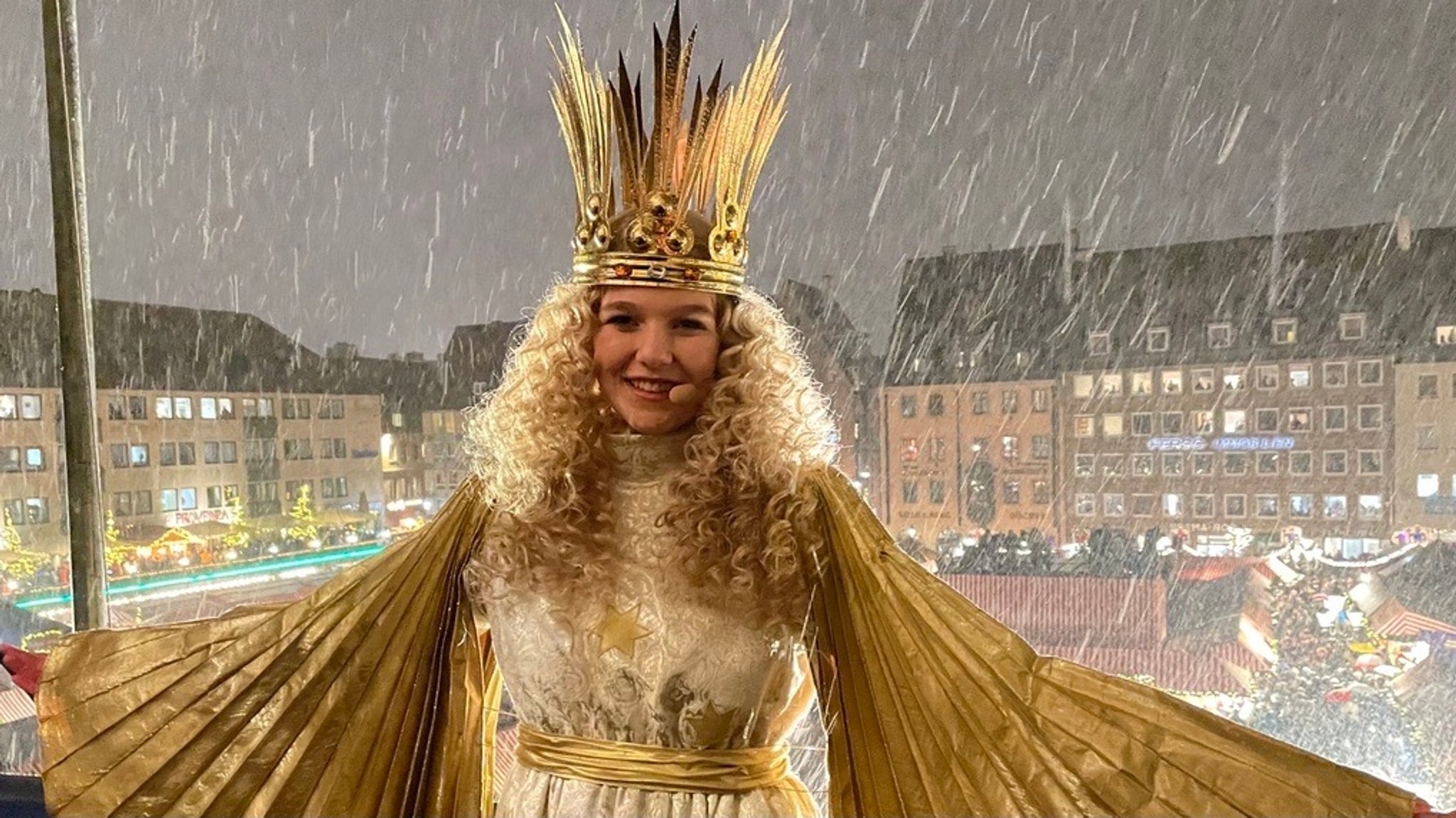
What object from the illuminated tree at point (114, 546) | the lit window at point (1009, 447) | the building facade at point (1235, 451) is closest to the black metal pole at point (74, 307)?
the illuminated tree at point (114, 546)

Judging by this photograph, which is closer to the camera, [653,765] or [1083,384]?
[653,765]

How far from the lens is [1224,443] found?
2.01 m

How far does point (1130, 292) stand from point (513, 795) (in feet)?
4.66

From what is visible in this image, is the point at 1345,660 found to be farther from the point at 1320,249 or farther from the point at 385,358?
the point at 385,358

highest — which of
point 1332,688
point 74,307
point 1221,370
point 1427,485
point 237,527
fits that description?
point 74,307

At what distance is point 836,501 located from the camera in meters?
1.35

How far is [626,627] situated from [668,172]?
55cm

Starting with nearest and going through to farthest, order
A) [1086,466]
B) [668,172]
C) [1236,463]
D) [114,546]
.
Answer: [668,172] < [1236,463] < [1086,466] < [114,546]

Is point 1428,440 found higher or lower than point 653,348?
lower

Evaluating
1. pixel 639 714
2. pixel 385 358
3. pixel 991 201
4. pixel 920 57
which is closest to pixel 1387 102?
pixel 991 201

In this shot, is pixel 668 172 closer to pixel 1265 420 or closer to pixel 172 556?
pixel 1265 420

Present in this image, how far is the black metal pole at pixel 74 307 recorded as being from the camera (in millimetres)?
2197

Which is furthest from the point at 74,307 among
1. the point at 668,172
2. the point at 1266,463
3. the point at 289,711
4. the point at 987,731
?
the point at 1266,463

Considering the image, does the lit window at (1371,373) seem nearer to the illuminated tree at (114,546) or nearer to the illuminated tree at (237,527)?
the illuminated tree at (237,527)
